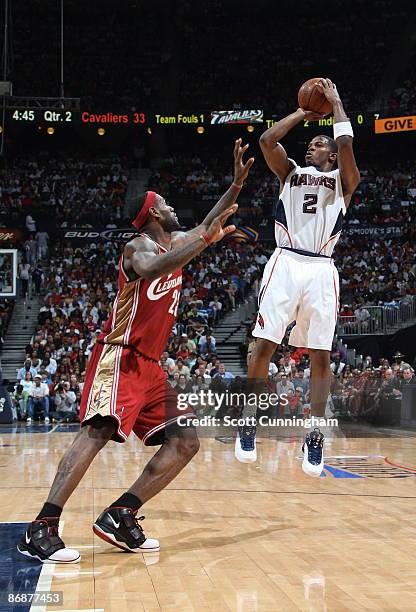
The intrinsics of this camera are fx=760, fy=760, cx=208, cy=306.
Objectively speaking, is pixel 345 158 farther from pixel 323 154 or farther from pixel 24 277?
pixel 24 277

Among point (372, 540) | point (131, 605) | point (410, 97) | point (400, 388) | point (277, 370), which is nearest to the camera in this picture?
point (131, 605)

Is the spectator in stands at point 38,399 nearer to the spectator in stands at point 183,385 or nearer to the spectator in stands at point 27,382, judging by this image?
the spectator in stands at point 27,382

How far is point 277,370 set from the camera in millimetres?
16281

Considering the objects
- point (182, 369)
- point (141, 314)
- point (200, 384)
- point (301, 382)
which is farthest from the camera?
point (182, 369)

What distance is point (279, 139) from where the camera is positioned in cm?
550

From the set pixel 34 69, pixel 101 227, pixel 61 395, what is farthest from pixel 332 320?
pixel 34 69

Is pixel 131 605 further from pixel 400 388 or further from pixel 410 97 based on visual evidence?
pixel 410 97

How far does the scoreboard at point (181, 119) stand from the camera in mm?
26344

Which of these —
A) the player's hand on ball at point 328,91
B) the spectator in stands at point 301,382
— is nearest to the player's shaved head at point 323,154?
the player's hand on ball at point 328,91

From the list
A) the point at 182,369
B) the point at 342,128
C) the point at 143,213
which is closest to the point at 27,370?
the point at 182,369

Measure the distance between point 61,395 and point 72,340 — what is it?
2.87 m

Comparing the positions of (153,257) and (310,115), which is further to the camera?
(310,115)

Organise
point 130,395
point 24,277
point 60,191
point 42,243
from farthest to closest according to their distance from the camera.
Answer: point 60,191, point 42,243, point 24,277, point 130,395

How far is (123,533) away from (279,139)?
295 cm
